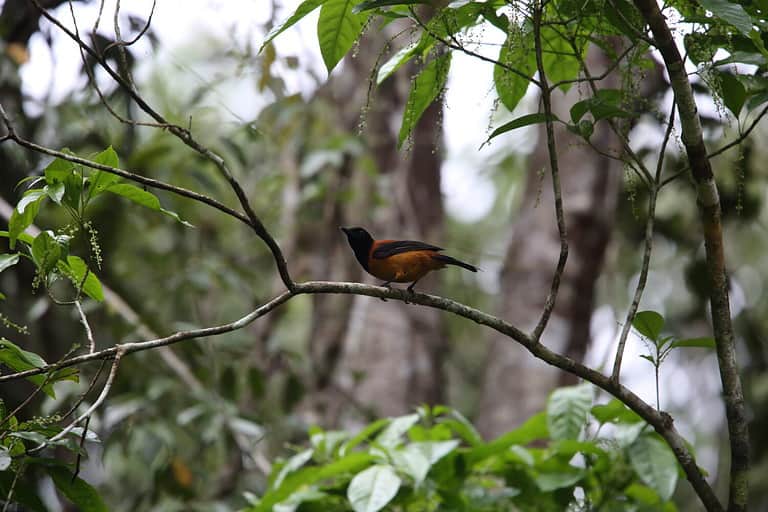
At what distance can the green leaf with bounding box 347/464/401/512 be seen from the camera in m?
2.45

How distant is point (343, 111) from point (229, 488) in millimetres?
3447

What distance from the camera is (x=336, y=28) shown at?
208 cm

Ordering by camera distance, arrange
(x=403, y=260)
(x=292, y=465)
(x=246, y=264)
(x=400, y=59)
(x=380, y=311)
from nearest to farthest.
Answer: (x=400, y=59) → (x=292, y=465) → (x=403, y=260) → (x=380, y=311) → (x=246, y=264)

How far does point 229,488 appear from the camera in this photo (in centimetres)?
563

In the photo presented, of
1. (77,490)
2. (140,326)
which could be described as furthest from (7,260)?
(140,326)

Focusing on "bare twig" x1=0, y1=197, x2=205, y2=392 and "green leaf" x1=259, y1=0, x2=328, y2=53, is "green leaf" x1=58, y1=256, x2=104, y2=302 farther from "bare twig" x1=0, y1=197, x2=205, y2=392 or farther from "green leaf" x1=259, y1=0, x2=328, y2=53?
"bare twig" x1=0, y1=197, x2=205, y2=392

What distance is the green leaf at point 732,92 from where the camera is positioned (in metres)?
2.03

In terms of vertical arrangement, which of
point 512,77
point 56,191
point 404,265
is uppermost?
A: point 404,265

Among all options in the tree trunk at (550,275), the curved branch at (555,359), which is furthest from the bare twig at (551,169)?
the tree trunk at (550,275)

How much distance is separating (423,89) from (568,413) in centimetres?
121

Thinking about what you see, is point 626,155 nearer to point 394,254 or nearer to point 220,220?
point 394,254

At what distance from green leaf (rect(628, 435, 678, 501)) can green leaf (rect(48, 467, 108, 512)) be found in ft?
5.31

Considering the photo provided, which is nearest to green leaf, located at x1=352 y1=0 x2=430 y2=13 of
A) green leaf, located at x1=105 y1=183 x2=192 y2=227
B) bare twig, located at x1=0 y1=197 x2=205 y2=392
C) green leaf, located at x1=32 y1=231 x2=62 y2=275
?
green leaf, located at x1=105 y1=183 x2=192 y2=227

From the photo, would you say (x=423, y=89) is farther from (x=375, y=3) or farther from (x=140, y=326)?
(x=140, y=326)
